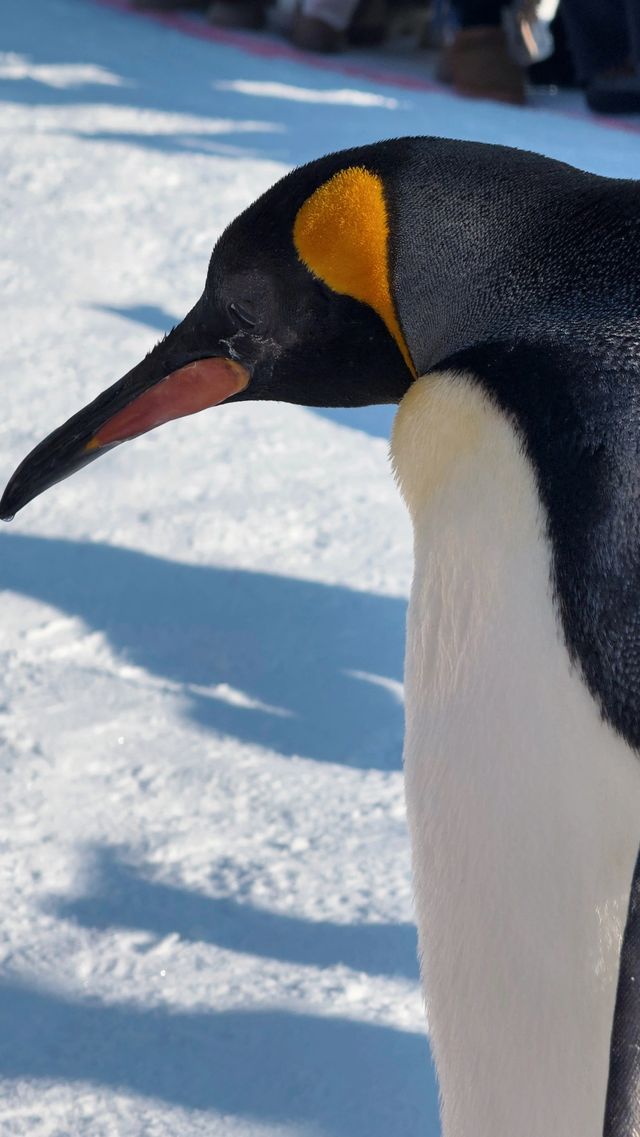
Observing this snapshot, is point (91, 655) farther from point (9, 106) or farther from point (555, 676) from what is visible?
point (9, 106)

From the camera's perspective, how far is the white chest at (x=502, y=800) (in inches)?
30.9

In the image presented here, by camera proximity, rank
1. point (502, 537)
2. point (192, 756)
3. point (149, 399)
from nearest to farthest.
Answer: point (502, 537) < point (149, 399) < point (192, 756)

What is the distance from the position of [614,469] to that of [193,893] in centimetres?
83

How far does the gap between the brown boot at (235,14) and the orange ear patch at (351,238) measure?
4869mm

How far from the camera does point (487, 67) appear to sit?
453 cm

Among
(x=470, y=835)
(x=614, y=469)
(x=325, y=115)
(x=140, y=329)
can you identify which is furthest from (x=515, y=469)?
(x=325, y=115)

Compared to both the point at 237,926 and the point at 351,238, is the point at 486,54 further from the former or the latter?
the point at 351,238

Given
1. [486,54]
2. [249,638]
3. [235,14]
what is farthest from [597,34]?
[249,638]

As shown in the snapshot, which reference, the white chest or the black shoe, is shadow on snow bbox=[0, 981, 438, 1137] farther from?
the black shoe

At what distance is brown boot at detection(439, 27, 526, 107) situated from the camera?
4523 millimetres

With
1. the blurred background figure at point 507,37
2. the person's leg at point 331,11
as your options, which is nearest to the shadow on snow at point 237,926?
the blurred background figure at point 507,37

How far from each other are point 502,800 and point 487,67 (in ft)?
13.5

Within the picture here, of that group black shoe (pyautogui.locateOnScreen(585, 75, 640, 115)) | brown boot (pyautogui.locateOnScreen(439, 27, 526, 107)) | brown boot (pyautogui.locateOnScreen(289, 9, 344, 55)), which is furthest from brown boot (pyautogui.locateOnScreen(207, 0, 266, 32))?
black shoe (pyautogui.locateOnScreen(585, 75, 640, 115))

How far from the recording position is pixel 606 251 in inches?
33.5
